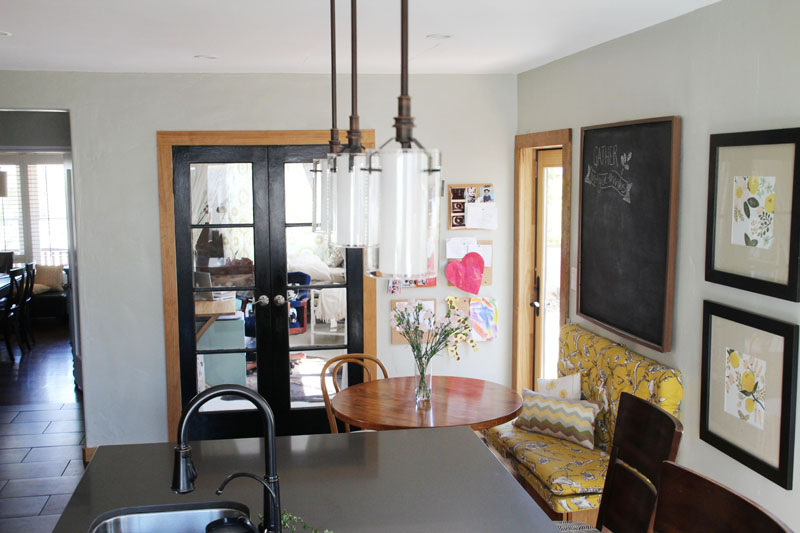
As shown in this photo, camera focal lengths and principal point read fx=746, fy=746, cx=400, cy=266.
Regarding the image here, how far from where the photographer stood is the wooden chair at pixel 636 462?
8.07 feet

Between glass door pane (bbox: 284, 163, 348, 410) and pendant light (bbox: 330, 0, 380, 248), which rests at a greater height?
pendant light (bbox: 330, 0, 380, 248)

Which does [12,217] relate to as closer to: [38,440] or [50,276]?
[50,276]

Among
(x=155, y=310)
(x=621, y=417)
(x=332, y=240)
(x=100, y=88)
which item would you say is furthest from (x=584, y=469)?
(x=100, y=88)

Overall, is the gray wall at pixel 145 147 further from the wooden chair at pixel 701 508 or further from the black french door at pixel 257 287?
the wooden chair at pixel 701 508

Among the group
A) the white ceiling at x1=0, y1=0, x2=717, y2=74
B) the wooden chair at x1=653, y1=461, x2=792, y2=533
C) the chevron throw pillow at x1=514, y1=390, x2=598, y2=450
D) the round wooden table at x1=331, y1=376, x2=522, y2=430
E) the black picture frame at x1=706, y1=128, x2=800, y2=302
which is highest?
the white ceiling at x1=0, y1=0, x2=717, y2=74

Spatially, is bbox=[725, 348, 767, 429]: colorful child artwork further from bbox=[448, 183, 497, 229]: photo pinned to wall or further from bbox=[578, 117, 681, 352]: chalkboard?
bbox=[448, 183, 497, 229]: photo pinned to wall

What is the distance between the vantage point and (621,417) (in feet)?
8.99

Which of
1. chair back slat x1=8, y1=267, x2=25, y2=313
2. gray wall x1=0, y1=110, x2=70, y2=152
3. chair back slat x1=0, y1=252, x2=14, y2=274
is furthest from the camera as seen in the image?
chair back slat x1=0, y1=252, x2=14, y2=274

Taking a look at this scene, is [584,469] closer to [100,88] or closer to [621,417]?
[621,417]

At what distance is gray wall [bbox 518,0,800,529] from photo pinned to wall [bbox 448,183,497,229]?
1082mm

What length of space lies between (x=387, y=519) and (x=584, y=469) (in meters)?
1.83

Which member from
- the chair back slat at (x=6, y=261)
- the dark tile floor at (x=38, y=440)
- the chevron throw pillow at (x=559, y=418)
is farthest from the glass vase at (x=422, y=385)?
the chair back slat at (x=6, y=261)

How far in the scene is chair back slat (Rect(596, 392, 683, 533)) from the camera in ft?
8.07

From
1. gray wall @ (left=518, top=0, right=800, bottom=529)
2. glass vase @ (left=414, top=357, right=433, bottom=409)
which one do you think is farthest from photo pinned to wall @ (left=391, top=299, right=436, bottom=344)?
gray wall @ (left=518, top=0, right=800, bottom=529)
